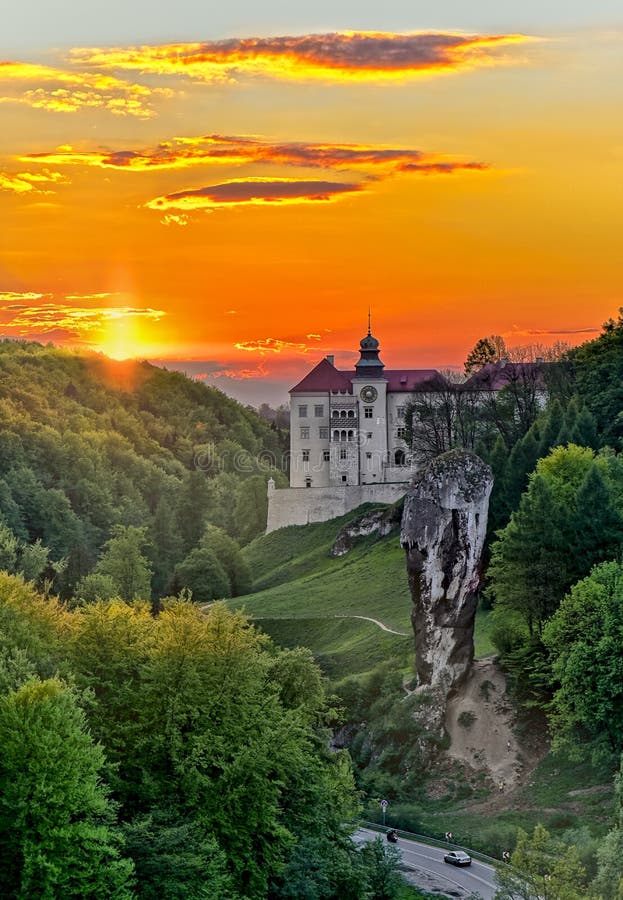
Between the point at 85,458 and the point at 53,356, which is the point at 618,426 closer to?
the point at 85,458

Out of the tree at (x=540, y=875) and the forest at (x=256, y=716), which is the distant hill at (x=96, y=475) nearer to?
the forest at (x=256, y=716)

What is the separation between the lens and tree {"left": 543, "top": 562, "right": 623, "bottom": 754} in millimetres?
55156

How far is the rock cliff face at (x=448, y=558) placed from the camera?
64625 mm

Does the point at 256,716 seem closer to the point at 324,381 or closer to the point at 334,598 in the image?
the point at 334,598

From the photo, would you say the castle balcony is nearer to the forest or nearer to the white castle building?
the white castle building

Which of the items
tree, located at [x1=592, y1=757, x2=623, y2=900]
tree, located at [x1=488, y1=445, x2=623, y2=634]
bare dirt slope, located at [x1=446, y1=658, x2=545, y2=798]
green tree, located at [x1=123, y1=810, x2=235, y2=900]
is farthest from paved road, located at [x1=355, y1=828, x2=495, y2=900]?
tree, located at [x1=488, y1=445, x2=623, y2=634]

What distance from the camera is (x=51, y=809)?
4006cm

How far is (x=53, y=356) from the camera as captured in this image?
19888 centimetres

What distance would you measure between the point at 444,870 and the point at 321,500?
52.8 metres

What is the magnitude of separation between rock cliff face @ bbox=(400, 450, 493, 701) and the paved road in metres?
10.5

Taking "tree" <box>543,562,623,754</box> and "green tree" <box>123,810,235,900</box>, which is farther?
"tree" <box>543,562,623,754</box>

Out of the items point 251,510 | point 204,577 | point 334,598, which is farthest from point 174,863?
point 251,510

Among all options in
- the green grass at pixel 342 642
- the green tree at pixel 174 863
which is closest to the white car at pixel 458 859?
the green tree at pixel 174 863

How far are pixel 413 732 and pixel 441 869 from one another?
11850 mm
